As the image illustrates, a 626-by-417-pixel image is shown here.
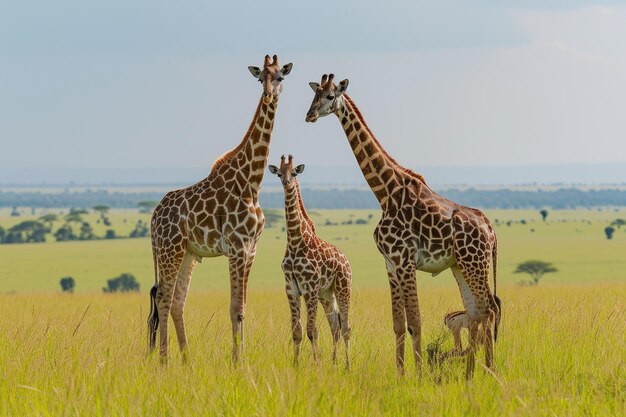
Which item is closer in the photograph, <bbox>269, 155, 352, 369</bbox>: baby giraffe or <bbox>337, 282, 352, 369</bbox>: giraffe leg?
<bbox>269, 155, 352, 369</bbox>: baby giraffe

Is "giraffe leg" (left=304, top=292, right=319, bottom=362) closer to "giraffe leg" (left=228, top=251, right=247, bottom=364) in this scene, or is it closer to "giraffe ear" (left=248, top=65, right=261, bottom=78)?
"giraffe leg" (left=228, top=251, right=247, bottom=364)

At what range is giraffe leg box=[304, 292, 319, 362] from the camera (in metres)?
11.1

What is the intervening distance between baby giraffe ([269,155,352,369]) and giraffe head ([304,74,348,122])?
1.19m

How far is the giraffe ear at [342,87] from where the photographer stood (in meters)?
9.98

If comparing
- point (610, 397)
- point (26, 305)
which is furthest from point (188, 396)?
point (26, 305)

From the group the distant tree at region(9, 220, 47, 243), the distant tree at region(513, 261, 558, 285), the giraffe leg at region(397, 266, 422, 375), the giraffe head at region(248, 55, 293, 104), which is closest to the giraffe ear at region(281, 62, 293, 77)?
the giraffe head at region(248, 55, 293, 104)

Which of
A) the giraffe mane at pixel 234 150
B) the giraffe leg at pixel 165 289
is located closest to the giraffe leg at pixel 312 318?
the giraffe leg at pixel 165 289

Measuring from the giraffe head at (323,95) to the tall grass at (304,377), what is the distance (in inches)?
104

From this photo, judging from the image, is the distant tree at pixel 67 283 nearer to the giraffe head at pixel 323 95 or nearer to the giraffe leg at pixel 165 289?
the giraffe leg at pixel 165 289

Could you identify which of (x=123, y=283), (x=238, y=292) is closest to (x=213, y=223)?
(x=238, y=292)

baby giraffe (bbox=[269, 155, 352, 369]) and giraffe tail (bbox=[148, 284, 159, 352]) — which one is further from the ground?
baby giraffe (bbox=[269, 155, 352, 369])

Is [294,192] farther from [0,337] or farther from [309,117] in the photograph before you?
[0,337]

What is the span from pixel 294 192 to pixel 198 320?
5302 mm

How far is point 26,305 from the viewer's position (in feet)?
75.2
